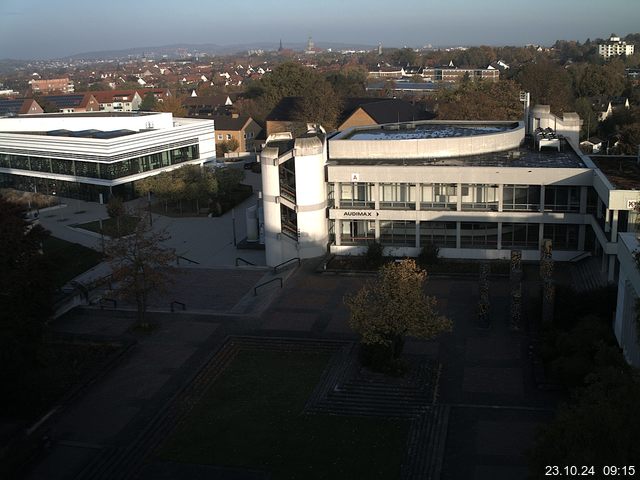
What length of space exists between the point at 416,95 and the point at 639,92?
1588 inches

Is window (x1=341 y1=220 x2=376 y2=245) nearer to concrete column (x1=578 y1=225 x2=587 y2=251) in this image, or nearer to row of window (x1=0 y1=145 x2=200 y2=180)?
concrete column (x1=578 y1=225 x2=587 y2=251)

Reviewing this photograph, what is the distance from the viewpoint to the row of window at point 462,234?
111ft

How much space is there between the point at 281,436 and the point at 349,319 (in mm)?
6226

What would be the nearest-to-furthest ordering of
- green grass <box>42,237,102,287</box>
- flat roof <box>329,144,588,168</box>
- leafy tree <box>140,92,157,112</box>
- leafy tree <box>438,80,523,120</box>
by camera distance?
flat roof <box>329,144,588,168</box> → green grass <box>42,237,102,287</box> → leafy tree <box>438,80,523,120</box> → leafy tree <box>140,92,157,112</box>

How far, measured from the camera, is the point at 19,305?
20656 millimetres

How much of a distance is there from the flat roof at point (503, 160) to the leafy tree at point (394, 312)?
46.7 ft

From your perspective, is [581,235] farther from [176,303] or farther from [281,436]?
[281,436]

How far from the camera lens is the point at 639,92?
91.3 m

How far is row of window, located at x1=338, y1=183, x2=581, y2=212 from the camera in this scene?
3350 cm

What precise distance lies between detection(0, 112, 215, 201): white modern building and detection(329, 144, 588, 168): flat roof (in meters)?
22.3

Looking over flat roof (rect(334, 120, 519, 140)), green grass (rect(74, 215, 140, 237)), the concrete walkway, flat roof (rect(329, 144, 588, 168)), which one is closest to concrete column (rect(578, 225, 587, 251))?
flat roof (rect(329, 144, 588, 168))

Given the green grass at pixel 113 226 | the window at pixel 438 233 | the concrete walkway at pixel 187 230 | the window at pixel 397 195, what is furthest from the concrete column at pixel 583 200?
the green grass at pixel 113 226

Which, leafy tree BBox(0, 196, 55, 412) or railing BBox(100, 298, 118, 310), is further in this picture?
railing BBox(100, 298, 118, 310)

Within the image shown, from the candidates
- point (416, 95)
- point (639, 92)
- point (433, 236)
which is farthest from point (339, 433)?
point (416, 95)
